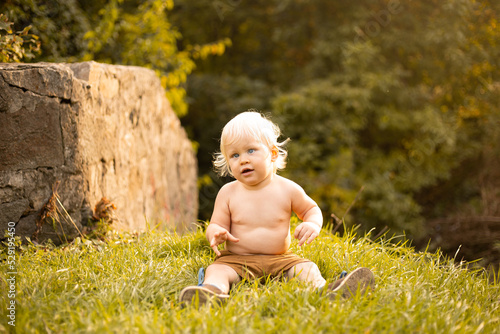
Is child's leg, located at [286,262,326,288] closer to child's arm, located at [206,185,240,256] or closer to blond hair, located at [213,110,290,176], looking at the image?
child's arm, located at [206,185,240,256]

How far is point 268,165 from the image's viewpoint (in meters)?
2.36

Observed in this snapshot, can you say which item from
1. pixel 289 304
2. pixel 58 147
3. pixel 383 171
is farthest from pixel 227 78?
pixel 289 304

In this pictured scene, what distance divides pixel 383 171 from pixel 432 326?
5.08 m

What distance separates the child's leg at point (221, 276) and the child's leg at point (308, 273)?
28 centimetres

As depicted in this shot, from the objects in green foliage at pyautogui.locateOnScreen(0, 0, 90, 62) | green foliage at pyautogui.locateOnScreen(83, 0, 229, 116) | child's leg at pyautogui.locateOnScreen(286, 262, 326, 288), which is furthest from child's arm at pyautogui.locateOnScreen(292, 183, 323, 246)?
green foliage at pyautogui.locateOnScreen(83, 0, 229, 116)

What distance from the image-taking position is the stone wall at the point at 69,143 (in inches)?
106

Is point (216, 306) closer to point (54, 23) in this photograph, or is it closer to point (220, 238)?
point (220, 238)

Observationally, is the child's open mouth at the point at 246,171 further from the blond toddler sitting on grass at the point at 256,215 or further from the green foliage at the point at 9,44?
the green foliage at the point at 9,44

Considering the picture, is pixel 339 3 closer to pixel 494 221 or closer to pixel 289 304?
pixel 494 221

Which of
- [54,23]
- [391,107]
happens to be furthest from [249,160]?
[391,107]

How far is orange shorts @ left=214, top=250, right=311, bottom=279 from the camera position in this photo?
2283 millimetres

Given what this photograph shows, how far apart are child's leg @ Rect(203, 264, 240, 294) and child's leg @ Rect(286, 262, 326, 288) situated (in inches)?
11.2

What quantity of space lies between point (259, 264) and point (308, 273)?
26 cm

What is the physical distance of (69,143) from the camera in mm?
2859
